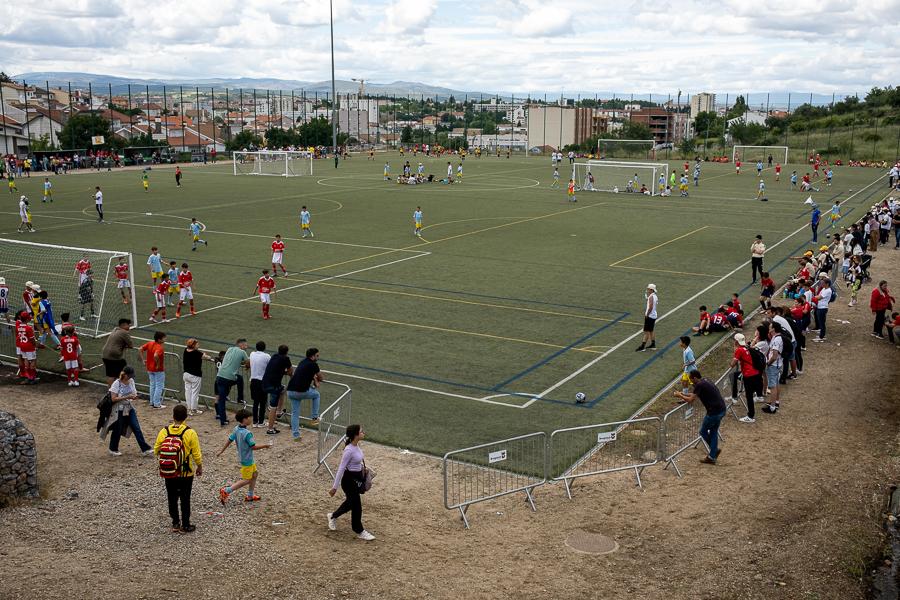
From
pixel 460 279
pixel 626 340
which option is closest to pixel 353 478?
pixel 626 340

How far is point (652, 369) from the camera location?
2059 cm

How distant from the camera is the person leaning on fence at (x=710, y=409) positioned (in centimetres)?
1452

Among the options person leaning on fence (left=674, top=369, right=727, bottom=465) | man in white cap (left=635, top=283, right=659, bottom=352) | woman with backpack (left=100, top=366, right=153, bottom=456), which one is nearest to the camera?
person leaning on fence (left=674, top=369, right=727, bottom=465)

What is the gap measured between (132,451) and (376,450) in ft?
14.1

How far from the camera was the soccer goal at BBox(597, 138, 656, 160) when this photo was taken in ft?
330

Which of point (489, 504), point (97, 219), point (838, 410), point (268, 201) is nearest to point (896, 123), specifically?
point (268, 201)

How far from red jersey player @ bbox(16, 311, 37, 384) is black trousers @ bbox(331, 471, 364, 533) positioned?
10.8 meters

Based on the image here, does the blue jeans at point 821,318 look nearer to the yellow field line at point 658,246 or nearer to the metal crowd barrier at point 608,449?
the metal crowd barrier at point 608,449

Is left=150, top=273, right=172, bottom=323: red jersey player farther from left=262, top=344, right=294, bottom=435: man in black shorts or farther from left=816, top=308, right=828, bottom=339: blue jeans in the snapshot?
left=816, top=308, right=828, bottom=339: blue jeans

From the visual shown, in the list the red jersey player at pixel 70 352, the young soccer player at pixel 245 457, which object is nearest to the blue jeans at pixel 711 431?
the young soccer player at pixel 245 457

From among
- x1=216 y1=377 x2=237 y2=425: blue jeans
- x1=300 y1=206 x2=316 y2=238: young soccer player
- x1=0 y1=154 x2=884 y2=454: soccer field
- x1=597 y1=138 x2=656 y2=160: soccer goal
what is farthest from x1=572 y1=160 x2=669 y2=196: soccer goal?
x1=216 y1=377 x2=237 y2=425: blue jeans

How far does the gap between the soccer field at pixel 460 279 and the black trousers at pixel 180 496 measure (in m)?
4.69

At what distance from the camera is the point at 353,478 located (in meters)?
11.9

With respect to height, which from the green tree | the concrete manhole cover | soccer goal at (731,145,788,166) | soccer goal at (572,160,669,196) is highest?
the green tree
